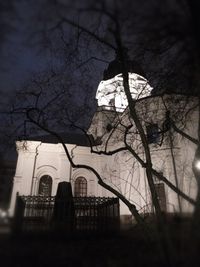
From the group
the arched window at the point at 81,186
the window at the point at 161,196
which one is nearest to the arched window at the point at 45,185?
the arched window at the point at 81,186

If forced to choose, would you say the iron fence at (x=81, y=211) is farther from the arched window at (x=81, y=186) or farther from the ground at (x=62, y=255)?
the arched window at (x=81, y=186)

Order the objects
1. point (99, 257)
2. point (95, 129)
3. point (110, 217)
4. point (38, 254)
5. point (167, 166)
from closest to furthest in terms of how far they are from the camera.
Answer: point (38, 254), point (99, 257), point (110, 217), point (167, 166), point (95, 129)

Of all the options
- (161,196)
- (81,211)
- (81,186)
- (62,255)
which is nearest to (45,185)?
(81,186)

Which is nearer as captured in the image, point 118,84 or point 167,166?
point 118,84

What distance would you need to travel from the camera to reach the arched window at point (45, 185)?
71.0 feet

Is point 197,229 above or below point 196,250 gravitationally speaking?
above

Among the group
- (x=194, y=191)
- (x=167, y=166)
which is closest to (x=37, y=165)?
(x=167, y=166)

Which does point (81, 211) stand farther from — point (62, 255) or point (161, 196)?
point (62, 255)

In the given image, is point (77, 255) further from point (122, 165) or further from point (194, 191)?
point (122, 165)

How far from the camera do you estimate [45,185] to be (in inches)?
861

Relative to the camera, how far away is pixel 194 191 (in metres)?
2.67

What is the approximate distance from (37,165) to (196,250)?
852 inches

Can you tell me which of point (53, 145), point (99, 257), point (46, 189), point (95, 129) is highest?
point (95, 129)

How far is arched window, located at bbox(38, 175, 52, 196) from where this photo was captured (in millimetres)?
21655
